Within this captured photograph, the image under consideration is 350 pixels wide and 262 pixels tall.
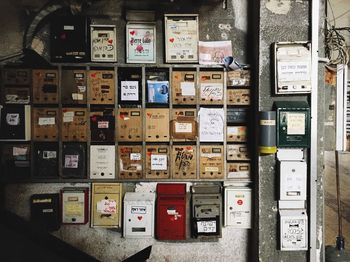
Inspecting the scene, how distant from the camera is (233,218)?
276 cm

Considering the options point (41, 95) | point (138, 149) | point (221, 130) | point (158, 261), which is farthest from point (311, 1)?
point (158, 261)

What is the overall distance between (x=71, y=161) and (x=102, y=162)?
279 millimetres

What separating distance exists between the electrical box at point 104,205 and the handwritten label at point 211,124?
3.13 feet

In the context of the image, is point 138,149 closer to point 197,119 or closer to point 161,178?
point 161,178

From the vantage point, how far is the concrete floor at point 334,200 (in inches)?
184

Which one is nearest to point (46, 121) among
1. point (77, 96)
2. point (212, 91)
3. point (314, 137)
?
point (77, 96)

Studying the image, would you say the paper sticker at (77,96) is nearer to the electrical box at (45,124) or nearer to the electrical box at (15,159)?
the electrical box at (45,124)

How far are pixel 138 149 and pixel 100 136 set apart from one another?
1.19 feet

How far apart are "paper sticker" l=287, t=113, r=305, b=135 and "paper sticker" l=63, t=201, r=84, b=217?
1.96 m

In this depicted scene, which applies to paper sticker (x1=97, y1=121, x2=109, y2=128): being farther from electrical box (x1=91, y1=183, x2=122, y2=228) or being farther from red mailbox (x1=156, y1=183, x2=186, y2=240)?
red mailbox (x1=156, y1=183, x2=186, y2=240)

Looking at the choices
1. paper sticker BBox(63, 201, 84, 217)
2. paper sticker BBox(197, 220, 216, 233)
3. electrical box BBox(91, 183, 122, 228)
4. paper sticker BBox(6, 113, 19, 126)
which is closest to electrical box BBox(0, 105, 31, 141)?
paper sticker BBox(6, 113, 19, 126)

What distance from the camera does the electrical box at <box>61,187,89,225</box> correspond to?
A: 271 centimetres

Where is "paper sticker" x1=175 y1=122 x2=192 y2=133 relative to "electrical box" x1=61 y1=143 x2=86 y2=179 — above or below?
above

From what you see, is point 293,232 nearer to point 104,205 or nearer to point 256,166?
point 256,166
